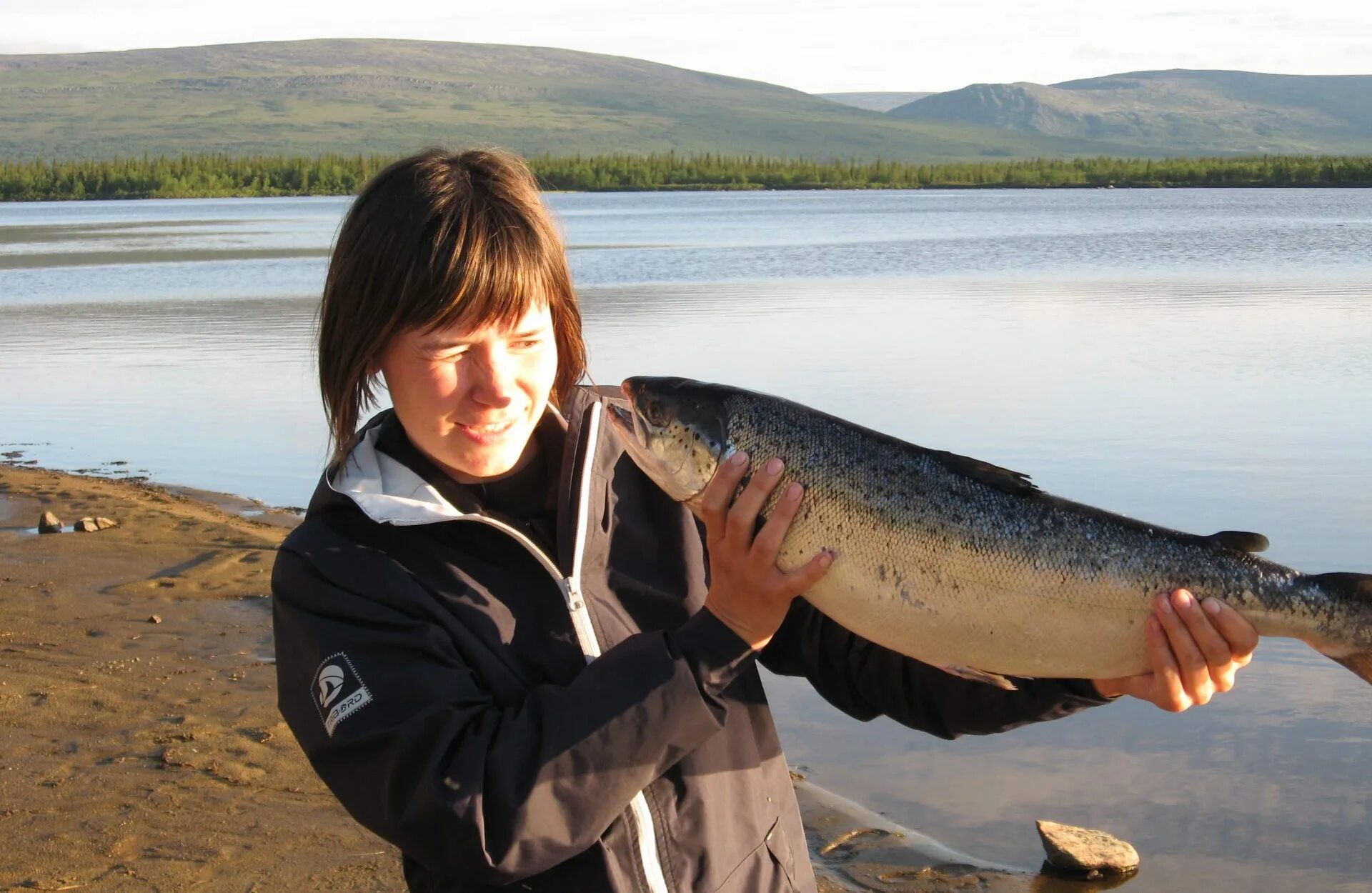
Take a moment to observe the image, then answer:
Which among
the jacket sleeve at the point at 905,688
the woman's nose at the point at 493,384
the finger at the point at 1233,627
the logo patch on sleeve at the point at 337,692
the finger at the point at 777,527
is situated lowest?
the jacket sleeve at the point at 905,688

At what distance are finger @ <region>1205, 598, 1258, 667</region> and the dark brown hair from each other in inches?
53.1

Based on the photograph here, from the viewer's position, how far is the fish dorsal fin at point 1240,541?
8.86ft

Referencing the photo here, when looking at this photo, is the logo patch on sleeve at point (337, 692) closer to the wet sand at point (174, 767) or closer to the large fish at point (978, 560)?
the large fish at point (978, 560)

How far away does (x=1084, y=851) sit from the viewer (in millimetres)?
5594

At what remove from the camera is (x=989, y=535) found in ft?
9.16

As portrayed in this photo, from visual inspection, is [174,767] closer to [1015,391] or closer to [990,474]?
[990,474]

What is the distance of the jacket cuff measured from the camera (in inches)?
96.0

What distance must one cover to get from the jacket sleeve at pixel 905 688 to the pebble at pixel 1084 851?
286 centimetres

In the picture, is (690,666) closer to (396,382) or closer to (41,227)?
(396,382)

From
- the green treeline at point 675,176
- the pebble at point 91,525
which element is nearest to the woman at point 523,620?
the pebble at point 91,525

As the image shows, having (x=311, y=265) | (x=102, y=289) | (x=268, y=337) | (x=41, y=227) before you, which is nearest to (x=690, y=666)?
(x=268, y=337)

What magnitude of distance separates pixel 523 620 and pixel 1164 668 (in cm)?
116

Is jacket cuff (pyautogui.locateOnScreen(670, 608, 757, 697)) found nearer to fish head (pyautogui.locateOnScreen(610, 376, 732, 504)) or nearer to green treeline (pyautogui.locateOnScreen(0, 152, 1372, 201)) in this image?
fish head (pyautogui.locateOnScreen(610, 376, 732, 504))

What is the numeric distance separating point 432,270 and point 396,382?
25 cm
